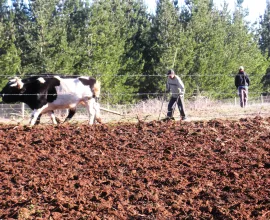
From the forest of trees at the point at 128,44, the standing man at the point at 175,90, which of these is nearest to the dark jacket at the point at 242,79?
the standing man at the point at 175,90

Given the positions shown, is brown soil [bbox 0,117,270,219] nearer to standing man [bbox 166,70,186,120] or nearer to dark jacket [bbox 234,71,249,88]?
standing man [bbox 166,70,186,120]

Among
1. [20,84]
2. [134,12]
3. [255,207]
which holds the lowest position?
[255,207]

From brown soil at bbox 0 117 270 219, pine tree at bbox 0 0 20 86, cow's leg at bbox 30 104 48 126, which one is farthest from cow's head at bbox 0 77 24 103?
pine tree at bbox 0 0 20 86

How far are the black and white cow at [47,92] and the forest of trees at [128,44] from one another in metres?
15.3

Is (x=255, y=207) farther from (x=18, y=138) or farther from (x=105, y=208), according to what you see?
(x=18, y=138)

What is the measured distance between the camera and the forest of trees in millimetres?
32844

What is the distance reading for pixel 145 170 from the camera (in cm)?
826

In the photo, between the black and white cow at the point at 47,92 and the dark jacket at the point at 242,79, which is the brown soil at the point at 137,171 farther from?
the dark jacket at the point at 242,79

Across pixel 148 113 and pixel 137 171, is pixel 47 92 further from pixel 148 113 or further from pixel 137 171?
pixel 137 171

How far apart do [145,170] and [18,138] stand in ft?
10.8

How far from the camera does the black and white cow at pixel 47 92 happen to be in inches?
547

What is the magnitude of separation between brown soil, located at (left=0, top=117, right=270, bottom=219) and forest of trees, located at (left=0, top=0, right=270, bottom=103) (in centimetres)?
1949

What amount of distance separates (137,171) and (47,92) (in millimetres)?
6364

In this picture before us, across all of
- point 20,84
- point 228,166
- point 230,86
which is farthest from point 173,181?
point 230,86
